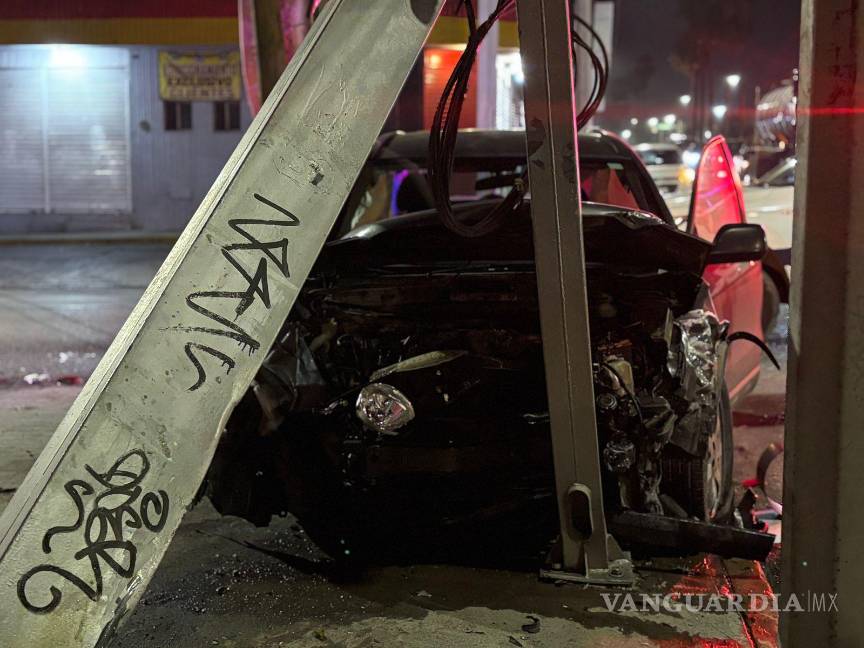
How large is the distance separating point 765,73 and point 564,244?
5694 cm

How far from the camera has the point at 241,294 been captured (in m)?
2.76

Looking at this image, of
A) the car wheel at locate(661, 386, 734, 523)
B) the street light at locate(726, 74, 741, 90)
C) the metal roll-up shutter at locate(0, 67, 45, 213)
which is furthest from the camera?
the street light at locate(726, 74, 741, 90)

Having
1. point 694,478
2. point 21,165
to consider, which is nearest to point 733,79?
point 21,165

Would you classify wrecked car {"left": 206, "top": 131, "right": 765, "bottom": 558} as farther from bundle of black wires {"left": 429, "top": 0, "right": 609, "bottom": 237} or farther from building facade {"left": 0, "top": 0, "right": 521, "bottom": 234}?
building facade {"left": 0, "top": 0, "right": 521, "bottom": 234}

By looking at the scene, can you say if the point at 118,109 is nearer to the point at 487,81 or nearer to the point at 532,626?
the point at 487,81

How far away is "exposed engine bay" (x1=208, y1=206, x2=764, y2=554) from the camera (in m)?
3.55

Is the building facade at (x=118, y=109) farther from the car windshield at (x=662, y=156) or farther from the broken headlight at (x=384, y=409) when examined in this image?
the broken headlight at (x=384, y=409)

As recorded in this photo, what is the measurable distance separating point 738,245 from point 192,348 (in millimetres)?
2646

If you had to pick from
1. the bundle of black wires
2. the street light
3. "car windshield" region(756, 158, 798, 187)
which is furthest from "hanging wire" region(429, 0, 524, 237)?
the street light

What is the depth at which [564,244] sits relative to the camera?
3307mm

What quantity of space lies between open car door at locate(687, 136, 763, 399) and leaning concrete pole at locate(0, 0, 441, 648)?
259cm

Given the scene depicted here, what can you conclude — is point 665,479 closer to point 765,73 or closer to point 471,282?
point 471,282

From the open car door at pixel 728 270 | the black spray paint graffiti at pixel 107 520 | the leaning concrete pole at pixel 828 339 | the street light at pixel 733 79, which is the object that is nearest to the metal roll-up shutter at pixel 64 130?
the open car door at pixel 728 270

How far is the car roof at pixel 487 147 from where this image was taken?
535 centimetres
